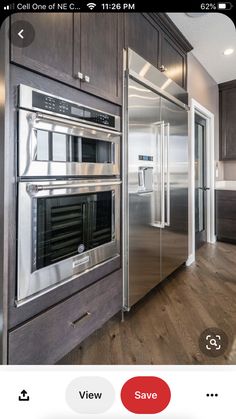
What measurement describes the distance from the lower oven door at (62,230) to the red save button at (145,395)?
0.44 metres

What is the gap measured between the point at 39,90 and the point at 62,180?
28 centimetres

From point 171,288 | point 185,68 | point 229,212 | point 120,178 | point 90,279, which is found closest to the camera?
point 90,279

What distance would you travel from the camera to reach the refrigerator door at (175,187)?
5.09ft

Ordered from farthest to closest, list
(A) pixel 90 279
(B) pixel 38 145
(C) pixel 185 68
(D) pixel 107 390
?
(C) pixel 185 68 < (A) pixel 90 279 < (B) pixel 38 145 < (D) pixel 107 390

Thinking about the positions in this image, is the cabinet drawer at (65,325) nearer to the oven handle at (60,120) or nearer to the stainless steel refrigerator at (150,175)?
the stainless steel refrigerator at (150,175)

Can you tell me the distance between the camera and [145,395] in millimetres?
349

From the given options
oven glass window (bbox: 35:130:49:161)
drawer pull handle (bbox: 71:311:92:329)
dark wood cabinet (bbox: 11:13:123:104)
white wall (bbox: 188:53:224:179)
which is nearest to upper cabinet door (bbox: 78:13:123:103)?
dark wood cabinet (bbox: 11:13:123:104)

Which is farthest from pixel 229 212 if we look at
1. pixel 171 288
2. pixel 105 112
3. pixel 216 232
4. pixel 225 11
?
pixel 225 11

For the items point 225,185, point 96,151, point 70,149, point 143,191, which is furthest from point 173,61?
point 225,185

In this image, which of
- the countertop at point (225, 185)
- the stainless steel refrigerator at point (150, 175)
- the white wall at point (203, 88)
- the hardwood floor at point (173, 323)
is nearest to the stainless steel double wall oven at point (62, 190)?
the stainless steel refrigerator at point (150, 175)

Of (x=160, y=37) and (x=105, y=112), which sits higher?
(x=160, y=37)

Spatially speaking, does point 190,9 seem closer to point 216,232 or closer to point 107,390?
point 107,390

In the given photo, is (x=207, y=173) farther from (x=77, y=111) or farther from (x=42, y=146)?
(x=42, y=146)

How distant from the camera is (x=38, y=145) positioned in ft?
2.38
